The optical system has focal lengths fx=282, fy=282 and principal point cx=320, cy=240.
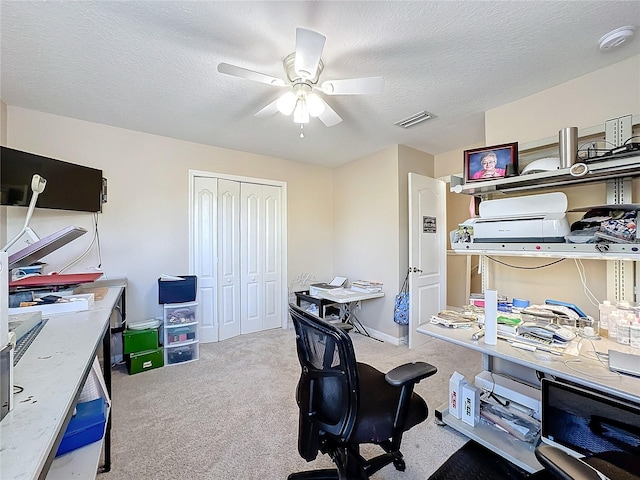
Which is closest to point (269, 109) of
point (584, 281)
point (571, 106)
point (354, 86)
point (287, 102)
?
point (287, 102)

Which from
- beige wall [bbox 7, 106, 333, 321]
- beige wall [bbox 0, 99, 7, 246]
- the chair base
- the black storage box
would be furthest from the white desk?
beige wall [bbox 0, 99, 7, 246]

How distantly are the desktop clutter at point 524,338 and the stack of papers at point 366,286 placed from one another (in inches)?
63.0

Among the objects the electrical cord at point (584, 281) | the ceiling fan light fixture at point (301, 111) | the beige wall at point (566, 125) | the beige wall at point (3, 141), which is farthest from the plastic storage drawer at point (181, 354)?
the electrical cord at point (584, 281)

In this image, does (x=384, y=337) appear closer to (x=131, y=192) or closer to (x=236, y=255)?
(x=236, y=255)

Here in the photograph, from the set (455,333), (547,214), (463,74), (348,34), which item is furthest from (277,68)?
(455,333)

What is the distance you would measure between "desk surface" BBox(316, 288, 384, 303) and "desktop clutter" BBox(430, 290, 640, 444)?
1501 millimetres

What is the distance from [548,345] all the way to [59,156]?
164 inches

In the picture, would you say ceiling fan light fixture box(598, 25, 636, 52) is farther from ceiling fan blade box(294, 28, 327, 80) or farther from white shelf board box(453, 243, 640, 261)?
ceiling fan blade box(294, 28, 327, 80)

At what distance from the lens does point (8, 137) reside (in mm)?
2518

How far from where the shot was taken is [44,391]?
2.71 ft

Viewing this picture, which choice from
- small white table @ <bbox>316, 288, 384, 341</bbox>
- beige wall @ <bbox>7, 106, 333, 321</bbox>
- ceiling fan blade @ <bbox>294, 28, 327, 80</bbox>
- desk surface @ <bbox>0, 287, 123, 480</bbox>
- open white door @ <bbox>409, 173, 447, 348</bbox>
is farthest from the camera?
small white table @ <bbox>316, 288, 384, 341</bbox>

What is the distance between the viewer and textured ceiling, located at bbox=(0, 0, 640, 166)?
148 cm

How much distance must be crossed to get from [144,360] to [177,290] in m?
0.71

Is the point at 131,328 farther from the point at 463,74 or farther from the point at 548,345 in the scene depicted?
the point at 463,74
